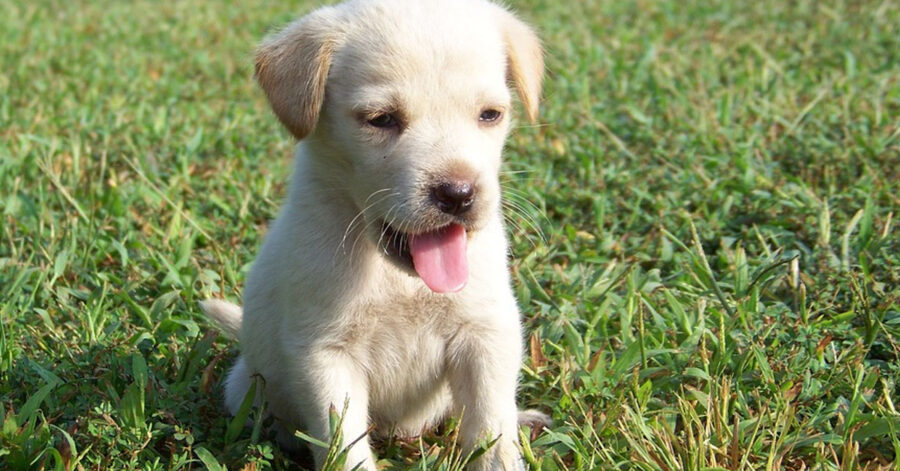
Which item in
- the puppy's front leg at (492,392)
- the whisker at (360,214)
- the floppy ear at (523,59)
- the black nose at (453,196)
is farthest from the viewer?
the floppy ear at (523,59)

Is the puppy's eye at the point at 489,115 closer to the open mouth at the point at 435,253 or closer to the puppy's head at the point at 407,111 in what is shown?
the puppy's head at the point at 407,111

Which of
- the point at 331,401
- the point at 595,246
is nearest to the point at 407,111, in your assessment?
Answer: the point at 331,401

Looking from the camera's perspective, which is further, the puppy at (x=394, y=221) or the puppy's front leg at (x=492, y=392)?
the puppy's front leg at (x=492, y=392)

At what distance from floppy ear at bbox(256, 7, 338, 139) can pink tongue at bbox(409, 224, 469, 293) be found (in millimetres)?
496

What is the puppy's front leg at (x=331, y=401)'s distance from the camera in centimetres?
324

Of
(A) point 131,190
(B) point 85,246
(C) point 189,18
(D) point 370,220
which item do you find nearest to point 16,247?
(B) point 85,246

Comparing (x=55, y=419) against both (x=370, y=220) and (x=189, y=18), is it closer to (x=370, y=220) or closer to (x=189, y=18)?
(x=370, y=220)

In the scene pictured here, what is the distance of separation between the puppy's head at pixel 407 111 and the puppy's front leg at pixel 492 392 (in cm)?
26

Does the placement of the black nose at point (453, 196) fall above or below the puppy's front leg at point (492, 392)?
above

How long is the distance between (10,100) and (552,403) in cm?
508

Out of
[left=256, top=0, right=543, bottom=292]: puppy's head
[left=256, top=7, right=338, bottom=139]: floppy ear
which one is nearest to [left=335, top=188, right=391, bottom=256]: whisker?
[left=256, top=0, right=543, bottom=292]: puppy's head

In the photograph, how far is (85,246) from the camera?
5.00 m

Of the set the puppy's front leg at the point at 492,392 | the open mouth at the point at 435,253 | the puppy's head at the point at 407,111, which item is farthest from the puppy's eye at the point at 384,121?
the puppy's front leg at the point at 492,392

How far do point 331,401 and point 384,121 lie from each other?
87 centimetres
